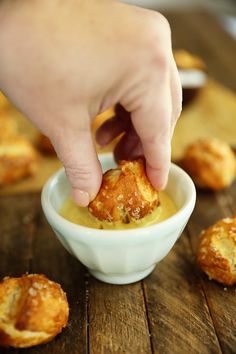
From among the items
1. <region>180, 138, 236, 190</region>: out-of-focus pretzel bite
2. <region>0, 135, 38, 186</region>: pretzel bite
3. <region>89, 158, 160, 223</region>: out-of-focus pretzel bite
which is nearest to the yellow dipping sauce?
<region>89, 158, 160, 223</region>: out-of-focus pretzel bite

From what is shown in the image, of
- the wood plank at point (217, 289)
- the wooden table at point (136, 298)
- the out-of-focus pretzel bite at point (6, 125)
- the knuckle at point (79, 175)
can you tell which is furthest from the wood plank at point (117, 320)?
the out-of-focus pretzel bite at point (6, 125)

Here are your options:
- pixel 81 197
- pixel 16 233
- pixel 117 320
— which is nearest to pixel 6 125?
pixel 16 233

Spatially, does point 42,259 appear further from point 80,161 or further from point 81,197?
point 80,161

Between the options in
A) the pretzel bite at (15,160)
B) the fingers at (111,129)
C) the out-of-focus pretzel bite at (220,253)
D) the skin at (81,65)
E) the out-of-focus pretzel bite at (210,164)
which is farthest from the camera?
the pretzel bite at (15,160)

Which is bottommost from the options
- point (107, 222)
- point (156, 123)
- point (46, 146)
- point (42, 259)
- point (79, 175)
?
point (46, 146)

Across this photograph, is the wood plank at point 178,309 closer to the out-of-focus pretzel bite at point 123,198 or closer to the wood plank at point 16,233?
the out-of-focus pretzel bite at point 123,198

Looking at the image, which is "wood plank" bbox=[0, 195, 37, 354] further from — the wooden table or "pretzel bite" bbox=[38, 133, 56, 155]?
"pretzel bite" bbox=[38, 133, 56, 155]
